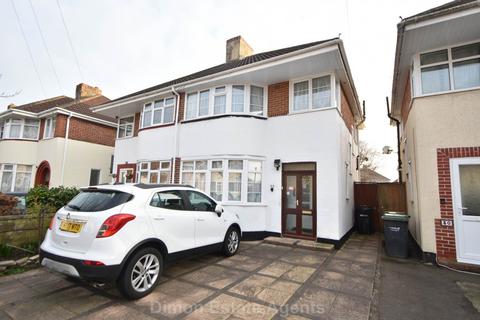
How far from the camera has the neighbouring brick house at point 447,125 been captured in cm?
505

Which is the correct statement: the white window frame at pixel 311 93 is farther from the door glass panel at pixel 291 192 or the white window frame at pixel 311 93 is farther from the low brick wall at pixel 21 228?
the low brick wall at pixel 21 228

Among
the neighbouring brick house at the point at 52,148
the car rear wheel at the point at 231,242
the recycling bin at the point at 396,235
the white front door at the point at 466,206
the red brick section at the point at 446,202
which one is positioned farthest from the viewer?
the neighbouring brick house at the point at 52,148

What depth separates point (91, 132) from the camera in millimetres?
15367

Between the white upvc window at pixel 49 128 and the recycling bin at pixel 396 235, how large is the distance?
17286 millimetres

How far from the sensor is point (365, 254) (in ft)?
20.6

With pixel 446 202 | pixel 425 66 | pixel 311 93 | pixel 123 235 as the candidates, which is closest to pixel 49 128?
pixel 123 235

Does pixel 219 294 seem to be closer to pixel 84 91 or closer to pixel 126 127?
pixel 126 127

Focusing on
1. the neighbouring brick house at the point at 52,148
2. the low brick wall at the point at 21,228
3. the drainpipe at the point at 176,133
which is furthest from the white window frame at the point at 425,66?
the neighbouring brick house at the point at 52,148

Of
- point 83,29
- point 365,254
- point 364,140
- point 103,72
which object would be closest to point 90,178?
point 103,72

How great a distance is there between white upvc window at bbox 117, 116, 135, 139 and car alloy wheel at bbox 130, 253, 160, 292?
9880mm

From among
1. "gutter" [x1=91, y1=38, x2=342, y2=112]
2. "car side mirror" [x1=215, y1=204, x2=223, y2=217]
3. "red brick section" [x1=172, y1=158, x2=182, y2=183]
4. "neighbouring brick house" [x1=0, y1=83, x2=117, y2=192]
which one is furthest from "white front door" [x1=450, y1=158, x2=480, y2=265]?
"neighbouring brick house" [x1=0, y1=83, x2=117, y2=192]

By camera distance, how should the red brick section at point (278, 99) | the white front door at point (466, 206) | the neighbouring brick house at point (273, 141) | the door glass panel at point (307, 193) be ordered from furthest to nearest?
the red brick section at point (278, 99), the door glass panel at point (307, 193), the neighbouring brick house at point (273, 141), the white front door at point (466, 206)

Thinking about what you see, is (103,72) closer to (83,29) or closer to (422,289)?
(83,29)

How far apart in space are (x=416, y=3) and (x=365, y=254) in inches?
255
